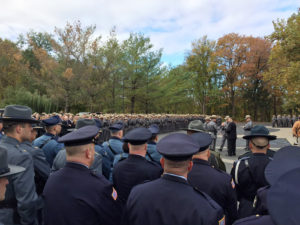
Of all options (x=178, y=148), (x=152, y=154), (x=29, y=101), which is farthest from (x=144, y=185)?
(x=29, y=101)

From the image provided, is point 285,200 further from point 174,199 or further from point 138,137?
point 138,137

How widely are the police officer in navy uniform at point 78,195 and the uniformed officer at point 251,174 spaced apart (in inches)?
67.3

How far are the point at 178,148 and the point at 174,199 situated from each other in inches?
13.8

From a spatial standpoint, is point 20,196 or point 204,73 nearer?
point 20,196

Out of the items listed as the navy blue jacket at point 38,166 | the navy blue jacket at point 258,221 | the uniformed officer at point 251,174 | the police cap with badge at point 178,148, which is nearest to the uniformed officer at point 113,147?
the navy blue jacket at point 38,166

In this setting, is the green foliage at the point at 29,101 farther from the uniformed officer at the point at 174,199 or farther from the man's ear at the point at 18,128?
the uniformed officer at the point at 174,199

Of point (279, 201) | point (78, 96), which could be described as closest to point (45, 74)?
point (78, 96)

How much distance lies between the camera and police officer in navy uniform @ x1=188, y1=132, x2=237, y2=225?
242cm

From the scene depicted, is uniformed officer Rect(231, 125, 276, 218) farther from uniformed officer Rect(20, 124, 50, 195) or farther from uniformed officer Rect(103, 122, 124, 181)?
uniformed officer Rect(20, 124, 50, 195)

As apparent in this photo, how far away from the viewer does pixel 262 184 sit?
291 cm

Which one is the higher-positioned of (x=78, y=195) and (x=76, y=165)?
(x=76, y=165)

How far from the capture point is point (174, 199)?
1.63 m

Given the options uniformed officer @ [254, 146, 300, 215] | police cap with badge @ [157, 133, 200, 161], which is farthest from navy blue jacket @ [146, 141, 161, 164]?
uniformed officer @ [254, 146, 300, 215]

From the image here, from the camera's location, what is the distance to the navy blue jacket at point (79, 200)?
6.19ft
